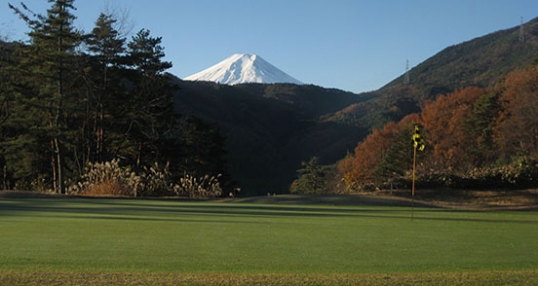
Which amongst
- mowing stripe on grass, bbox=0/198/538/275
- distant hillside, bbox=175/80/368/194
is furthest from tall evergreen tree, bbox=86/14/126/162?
distant hillside, bbox=175/80/368/194

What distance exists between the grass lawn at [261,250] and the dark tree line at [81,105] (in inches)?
727

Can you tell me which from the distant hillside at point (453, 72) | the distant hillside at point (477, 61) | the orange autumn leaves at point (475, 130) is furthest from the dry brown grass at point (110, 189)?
the distant hillside at point (477, 61)

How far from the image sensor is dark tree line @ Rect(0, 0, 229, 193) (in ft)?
92.6

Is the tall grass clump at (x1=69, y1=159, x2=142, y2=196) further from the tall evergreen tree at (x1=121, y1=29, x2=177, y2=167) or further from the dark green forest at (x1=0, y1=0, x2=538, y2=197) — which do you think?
the tall evergreen tree at (x1=121, y1=29, x2=177, y2=167)

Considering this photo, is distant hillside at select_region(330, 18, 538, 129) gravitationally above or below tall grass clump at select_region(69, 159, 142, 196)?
above

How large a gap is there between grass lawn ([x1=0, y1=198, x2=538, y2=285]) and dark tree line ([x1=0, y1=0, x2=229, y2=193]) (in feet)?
60.6

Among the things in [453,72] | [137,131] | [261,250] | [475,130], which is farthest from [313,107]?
[261,250]

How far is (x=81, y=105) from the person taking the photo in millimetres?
31094

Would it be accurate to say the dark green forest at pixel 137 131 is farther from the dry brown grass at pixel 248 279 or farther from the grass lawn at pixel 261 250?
the dry brown grass at pixel 248 279

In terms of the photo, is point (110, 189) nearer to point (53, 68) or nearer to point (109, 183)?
point (109, 183)

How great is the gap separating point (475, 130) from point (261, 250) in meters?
54.7

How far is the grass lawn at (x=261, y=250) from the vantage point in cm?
610

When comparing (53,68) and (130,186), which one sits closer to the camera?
(130,186)

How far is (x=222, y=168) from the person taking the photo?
132 ft
